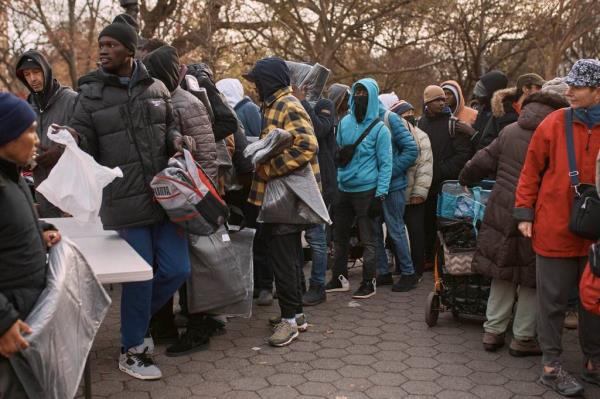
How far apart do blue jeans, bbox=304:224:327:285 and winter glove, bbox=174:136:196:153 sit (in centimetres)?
201

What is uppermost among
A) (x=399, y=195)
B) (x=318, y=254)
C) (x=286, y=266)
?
(x=399, y=195)

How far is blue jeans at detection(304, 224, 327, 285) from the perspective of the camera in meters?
6.00

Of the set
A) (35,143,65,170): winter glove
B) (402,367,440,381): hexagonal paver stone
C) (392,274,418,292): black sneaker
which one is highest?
(35,143,65,170): winter glove

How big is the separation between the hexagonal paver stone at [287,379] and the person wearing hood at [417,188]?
267 cm

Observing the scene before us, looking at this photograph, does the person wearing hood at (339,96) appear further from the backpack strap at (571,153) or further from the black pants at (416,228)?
the backpack strap at (571,153)

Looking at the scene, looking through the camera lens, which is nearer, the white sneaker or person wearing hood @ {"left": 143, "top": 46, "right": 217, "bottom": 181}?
the white sneaker

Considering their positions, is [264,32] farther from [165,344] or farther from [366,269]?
[165,344]

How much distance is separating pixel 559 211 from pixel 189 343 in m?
2.55

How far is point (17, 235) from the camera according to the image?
8.32 ft

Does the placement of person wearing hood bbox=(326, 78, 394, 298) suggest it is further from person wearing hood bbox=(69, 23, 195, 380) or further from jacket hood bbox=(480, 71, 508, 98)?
person wearing hood bbox=(69, 23, 195, 380)

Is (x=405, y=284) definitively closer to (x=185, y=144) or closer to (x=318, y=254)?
(x=318, y=254)

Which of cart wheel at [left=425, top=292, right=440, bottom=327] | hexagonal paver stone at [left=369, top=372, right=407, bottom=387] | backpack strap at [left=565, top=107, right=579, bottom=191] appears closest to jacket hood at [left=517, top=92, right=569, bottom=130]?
backpack strap at [left=565, top=107, right=579, bottom=191]

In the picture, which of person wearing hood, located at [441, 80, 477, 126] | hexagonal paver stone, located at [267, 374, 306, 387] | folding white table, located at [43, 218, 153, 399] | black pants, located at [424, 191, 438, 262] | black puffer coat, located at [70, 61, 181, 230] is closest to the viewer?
folding white table, located at [43, 218, 153, 399]

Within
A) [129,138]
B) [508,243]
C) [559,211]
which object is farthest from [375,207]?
Result: [129,138]
